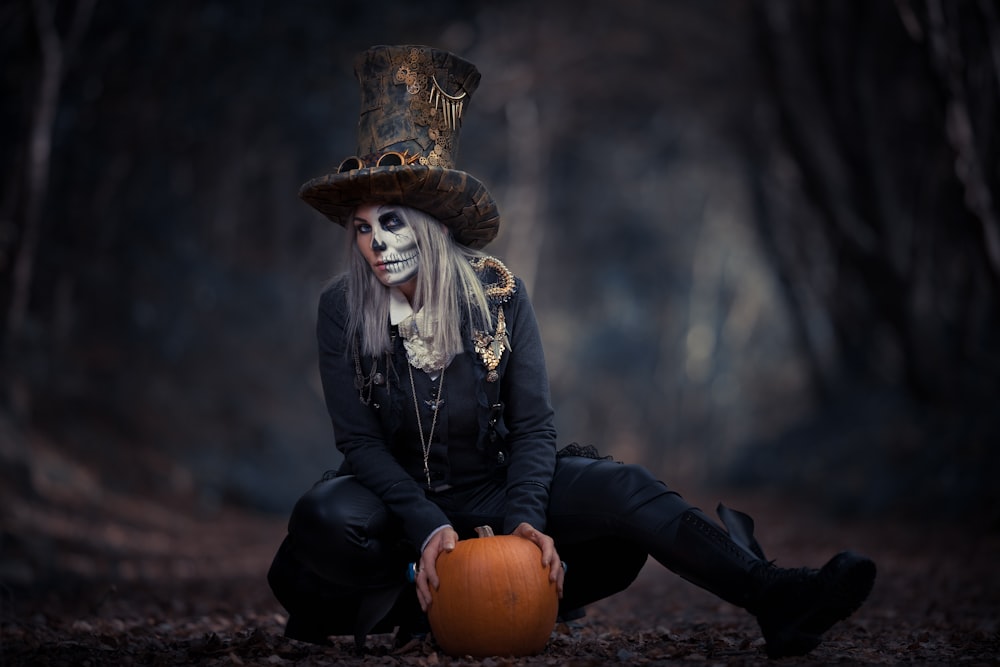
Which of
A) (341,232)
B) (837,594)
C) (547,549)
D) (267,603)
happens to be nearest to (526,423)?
(547,549)

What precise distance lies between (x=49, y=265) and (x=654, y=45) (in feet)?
30.2

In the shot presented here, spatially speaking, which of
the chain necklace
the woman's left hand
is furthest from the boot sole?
the chain necklace

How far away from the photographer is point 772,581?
3.13 m

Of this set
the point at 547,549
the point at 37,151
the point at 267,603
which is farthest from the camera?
the point at 37,151

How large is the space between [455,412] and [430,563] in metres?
0.58

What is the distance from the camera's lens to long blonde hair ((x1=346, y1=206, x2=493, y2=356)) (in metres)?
3.66

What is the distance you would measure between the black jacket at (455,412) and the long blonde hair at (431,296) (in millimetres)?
55

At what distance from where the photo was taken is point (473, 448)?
12.1 feet

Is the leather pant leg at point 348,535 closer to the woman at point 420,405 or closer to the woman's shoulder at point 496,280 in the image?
the woman at point 420,405

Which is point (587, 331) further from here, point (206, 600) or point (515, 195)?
point (206, 600)

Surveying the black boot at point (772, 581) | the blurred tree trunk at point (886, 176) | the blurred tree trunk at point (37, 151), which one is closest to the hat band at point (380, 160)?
the black boot at point (772, 581)

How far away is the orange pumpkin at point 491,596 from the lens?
320 cm

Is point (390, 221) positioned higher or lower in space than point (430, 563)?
higher

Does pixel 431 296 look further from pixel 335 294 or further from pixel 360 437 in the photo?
pixel 360 437
